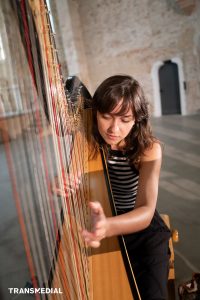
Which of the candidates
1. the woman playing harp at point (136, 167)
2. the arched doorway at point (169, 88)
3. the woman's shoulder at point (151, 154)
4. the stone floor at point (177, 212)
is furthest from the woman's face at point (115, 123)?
the arched doorway at point (169, 88)

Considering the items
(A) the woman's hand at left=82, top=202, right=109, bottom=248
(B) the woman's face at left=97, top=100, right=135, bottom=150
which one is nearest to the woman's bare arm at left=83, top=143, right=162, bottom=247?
(A) the woman's hand at left=82, top=202, right=109, bottom=248

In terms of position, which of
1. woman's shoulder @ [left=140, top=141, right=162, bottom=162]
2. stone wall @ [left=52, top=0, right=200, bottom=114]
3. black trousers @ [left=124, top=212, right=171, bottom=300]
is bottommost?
black trousers @ [left=124, top=212, right=171, bottom=300]

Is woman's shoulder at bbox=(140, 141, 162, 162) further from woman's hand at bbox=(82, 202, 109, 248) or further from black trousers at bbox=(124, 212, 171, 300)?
woman's hand at bbox=(82, 202, 109, 248)

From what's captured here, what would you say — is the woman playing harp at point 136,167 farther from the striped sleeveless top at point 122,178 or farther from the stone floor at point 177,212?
the stone floor at point 177,212

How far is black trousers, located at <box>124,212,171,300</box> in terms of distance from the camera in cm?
93

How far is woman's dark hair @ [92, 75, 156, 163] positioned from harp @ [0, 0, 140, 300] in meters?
0.28

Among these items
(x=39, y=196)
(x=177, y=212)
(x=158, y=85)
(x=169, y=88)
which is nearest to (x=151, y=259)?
(x=39, y=196)

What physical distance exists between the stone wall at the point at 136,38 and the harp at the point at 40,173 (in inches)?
275

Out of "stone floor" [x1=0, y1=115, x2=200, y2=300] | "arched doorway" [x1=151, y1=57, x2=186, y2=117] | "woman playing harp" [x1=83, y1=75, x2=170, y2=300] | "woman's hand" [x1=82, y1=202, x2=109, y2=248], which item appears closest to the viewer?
"woman's hand" [x1=82, y1=202, x2=109, y2=248]

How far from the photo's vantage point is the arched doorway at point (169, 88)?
7.46 meters

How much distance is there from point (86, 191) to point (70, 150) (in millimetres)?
197

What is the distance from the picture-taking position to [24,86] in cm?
49

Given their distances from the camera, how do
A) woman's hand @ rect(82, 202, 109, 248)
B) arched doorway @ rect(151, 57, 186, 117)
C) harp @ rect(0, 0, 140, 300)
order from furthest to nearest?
arched doorway @ rect(151, 57, 186, 117), woman's hand @ rect(82, 202, 109, 248), harp @ rect(0, 0, 140, 300)

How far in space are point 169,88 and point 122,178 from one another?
22.6ft
